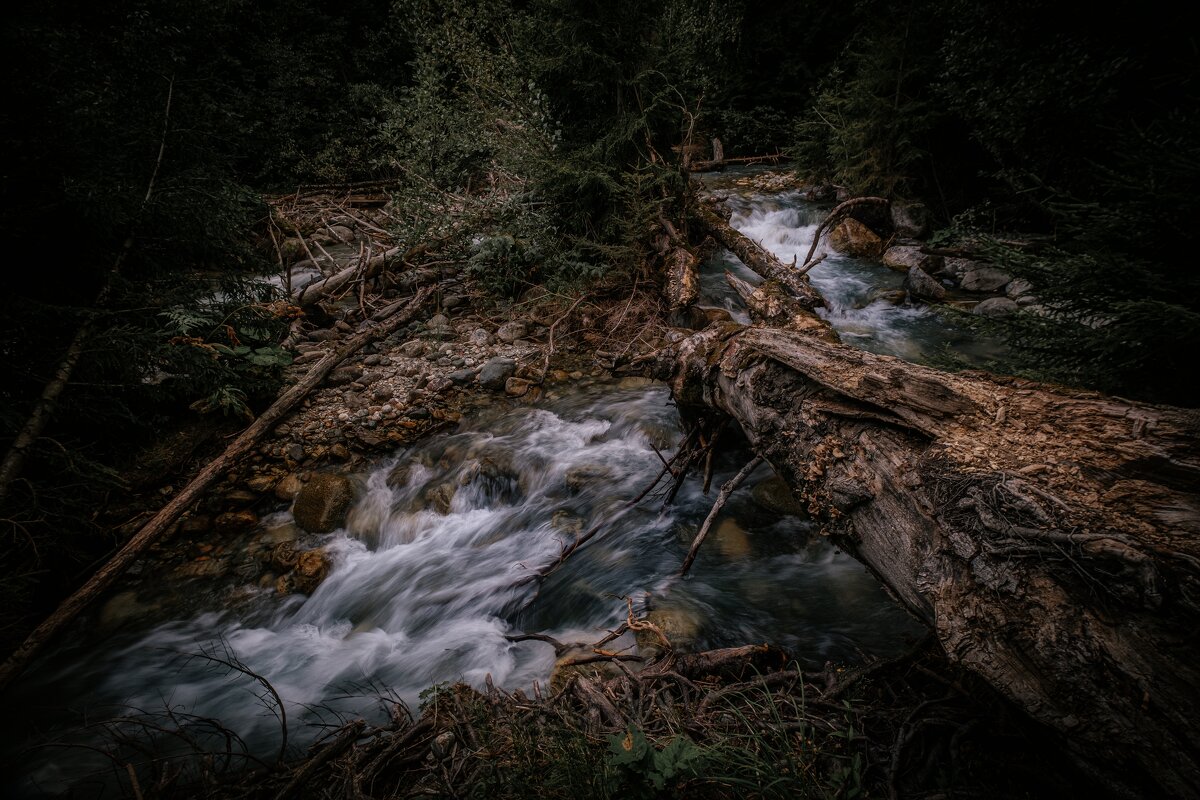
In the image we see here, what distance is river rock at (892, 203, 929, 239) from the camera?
29.5 feet

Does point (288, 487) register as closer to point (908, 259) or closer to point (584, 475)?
point (584, 475)

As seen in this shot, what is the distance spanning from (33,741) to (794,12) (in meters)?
23.3

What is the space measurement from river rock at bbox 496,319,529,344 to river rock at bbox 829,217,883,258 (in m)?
7.08

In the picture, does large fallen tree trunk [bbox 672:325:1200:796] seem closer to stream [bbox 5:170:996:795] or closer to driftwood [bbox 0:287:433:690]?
stream [bbox 5:170:996:795]

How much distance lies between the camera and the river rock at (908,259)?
783 cm

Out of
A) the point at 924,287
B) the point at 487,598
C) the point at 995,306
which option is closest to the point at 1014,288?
the point at 995,306

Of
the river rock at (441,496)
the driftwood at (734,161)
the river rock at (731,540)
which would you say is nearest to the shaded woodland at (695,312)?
the river rock at (731,540)

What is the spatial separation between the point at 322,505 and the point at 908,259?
10.3m

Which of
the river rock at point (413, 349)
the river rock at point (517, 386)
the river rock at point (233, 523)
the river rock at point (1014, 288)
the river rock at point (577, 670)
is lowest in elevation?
the river rock at point (233, 523)

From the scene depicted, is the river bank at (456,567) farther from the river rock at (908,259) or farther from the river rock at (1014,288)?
the river rock at (908,259)

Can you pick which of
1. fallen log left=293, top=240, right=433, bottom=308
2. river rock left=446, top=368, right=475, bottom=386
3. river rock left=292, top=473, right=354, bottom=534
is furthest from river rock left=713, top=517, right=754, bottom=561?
fallen log left=293, top=240, right=433, bottom=308

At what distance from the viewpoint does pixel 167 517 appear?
4215 millimetres

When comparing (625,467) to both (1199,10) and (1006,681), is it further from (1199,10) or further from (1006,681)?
(1199,10)

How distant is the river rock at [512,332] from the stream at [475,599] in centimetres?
215
